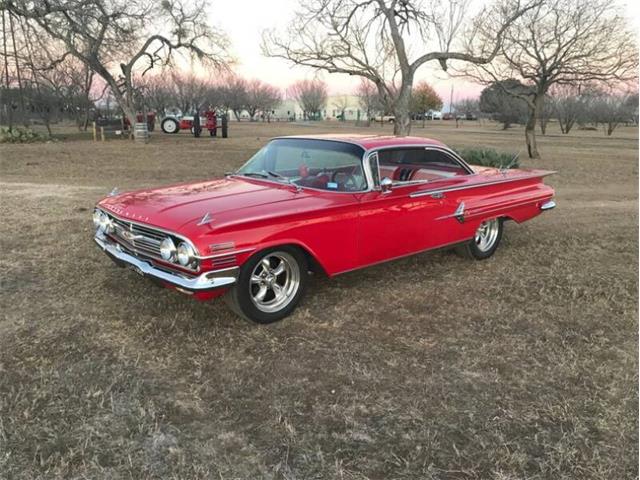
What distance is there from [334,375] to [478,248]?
2985 millimetres

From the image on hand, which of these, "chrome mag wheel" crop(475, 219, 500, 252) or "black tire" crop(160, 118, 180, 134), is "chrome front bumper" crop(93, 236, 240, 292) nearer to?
"chrome mag wheel" crop(475, 219, 500, 252)

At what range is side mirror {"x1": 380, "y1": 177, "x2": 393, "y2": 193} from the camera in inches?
164

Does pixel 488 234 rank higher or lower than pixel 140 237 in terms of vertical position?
lower

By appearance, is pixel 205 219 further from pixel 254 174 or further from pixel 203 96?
pixel 203 96

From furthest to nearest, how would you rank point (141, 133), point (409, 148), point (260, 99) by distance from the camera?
point (260, 99) < point (141, 133) < point (409, 148)

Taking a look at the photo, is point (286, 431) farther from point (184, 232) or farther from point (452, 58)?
point (452, 58)

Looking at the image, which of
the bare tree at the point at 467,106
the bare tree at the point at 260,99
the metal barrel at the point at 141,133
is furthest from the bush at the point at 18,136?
the bare tree at the point at 467,106

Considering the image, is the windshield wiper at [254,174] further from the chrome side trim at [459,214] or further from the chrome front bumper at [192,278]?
the chrome side trim at [459,214]

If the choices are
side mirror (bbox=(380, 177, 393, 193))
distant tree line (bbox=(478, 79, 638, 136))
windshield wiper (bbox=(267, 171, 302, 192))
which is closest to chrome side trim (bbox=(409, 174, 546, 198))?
side mirror (bbox=(380, 177, 393, 193))

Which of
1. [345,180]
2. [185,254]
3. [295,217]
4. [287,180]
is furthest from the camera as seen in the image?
[287,180]

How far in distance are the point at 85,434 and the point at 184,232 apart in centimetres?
131

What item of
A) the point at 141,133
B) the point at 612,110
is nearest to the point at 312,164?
the point at 141,133

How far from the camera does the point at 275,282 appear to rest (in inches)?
153

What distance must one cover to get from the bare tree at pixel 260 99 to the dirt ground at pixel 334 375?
7834 centimetres
